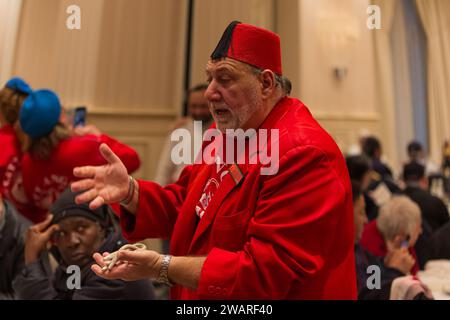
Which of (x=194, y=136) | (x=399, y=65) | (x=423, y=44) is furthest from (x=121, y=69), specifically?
(x=399, y=65)

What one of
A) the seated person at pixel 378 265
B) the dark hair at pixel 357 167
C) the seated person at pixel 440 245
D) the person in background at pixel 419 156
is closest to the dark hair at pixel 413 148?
the person in background at pixel 419 156

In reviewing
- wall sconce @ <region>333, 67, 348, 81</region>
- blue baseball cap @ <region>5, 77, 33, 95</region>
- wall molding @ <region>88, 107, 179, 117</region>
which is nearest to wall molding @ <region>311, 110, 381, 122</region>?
wall sconce @ <region>333, 67, 348, 81</region>

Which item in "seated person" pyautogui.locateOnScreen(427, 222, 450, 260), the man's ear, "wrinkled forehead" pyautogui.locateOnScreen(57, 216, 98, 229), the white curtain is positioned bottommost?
"seated person" pyautogui.locateOnScreen(427, 222, 450, 260)

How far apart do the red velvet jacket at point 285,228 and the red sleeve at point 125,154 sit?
47 centimetres

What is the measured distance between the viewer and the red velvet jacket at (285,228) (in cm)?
82

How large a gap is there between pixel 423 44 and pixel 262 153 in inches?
116

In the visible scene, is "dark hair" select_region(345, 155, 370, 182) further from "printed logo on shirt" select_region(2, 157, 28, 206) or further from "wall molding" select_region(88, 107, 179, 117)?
"printed logo on shirt" select_region(2, 157, 28, 206)

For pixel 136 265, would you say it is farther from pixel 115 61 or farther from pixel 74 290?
pixel 115 61

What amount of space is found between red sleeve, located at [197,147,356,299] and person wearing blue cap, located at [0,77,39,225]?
A: 3.96 ft

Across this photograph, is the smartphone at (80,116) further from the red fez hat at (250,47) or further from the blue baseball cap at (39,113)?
the red fez hat at (250,47)

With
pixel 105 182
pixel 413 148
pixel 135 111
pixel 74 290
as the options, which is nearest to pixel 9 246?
pixel 74 290

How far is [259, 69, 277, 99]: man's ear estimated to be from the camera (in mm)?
995

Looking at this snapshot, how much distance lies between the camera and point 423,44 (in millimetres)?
3246
